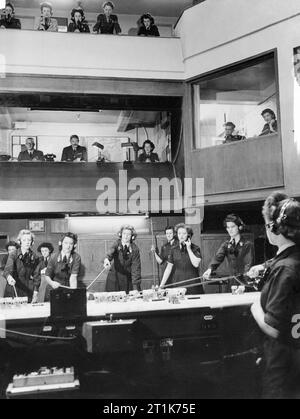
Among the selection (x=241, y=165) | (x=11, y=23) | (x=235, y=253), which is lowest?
(x=235, y=253)

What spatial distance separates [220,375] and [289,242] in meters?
1.43

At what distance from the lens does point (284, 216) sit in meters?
2.23

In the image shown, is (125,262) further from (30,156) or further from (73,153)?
(30,156)

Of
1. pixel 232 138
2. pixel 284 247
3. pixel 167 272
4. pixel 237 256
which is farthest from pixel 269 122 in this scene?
pixel 284 247

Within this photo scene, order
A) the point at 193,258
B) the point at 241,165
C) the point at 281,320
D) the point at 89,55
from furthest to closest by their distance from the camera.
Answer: the point at 89,55
the point at 241,165
the point at 193,258
the point at 281,320

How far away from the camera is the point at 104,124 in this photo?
283 inches

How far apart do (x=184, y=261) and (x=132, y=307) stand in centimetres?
147

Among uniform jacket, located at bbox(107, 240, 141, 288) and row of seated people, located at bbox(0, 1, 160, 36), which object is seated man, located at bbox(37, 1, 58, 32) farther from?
uniform jacket, located at bbox(107, 240, 141, 288)

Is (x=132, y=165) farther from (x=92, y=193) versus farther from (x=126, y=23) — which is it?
(x=126, y=23)

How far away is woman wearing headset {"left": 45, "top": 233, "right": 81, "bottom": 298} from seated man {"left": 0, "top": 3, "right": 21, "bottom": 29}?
3.08 meters

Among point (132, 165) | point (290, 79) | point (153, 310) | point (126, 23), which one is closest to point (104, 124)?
point (132, 165)

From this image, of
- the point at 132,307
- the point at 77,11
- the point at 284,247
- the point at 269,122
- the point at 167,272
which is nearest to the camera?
the point at 284,247

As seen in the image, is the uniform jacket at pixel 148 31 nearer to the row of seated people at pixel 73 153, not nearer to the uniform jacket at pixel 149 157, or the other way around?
the row of seated people at pixel 73 153

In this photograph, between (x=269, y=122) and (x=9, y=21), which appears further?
(x=9, y=21)
